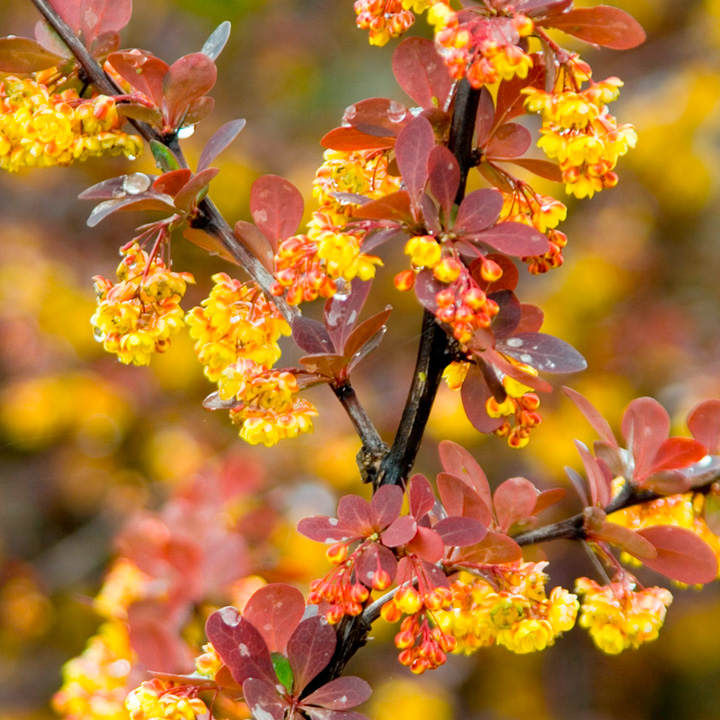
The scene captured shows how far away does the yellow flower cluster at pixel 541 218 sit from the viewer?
1.95ft

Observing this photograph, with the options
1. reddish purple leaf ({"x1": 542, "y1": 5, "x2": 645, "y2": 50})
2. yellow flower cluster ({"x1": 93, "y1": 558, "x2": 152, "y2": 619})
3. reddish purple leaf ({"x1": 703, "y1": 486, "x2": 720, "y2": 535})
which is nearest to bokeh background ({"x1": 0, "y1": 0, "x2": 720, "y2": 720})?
yellow flower cluster ({"x1": 93, "y1": 558, "x2": 152, "y2": 619})

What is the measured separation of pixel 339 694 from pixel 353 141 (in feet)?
1.22

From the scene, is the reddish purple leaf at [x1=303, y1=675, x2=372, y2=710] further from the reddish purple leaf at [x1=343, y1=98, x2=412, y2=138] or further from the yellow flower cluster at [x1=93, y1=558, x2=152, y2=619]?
the yellow flower cluster at [x1=93, y1=558, x2=152, y2=619]

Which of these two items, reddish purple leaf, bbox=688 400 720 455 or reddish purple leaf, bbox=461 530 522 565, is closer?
reddish purple leaf, bbox=461 530 522 565

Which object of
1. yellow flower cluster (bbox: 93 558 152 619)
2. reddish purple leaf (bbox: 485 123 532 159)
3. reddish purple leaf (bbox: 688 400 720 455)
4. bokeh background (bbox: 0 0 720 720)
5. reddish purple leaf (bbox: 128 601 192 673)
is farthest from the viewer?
bokeh background (bbox: 0 0 720 720)

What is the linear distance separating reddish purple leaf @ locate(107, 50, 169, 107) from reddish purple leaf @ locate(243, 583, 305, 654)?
36 centimetres

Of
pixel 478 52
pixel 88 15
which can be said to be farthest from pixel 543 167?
pixel 88 15

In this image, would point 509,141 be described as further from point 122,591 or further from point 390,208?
point 122,591

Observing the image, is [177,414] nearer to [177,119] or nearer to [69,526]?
[69,526]

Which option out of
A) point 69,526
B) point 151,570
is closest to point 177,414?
point 69,526

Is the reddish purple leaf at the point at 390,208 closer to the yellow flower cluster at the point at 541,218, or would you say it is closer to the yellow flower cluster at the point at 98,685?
the yellow flower cluster at the point at 541,218

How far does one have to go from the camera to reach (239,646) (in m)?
0.60

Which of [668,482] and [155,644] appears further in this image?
[155,644]

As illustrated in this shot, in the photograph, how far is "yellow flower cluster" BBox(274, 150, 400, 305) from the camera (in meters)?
0.53
